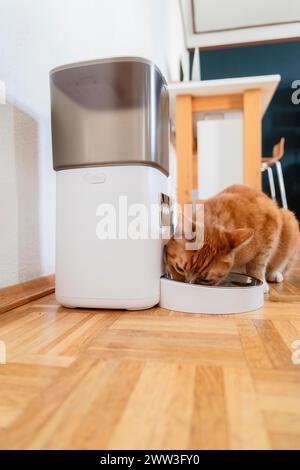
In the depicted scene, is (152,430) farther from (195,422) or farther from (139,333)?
(139,333)

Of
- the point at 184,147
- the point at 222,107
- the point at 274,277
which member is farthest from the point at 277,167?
the point at 274,277

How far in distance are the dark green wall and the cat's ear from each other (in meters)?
3.26

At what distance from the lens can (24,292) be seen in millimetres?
Answer: 830

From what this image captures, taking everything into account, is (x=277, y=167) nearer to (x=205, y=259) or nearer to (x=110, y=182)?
(x=205, y=259)

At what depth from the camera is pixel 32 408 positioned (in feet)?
1.16

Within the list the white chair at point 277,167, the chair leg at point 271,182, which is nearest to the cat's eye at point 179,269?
the white chair at point 277,167

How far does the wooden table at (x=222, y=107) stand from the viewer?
1.64m

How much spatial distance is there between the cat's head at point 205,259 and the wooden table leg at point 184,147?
0.88 metres

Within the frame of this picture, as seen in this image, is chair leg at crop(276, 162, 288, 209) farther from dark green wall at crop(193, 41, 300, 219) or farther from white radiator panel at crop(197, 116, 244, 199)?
white radiator panel at crop(197, 116, 244, 199)

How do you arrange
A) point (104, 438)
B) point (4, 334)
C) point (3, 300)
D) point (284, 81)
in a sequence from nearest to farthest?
point (104, 438) → point (4, 334) → point (3, 300) → point (284, 81)

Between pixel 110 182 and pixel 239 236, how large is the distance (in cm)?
32

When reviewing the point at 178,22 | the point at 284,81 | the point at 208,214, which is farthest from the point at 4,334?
the point at 284,81

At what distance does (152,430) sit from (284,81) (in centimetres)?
427

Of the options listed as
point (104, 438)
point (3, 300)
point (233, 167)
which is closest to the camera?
point (104, 438)
